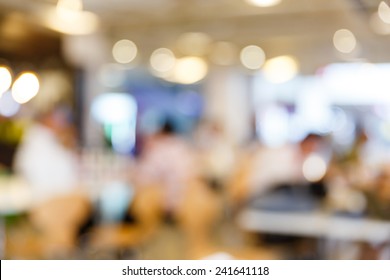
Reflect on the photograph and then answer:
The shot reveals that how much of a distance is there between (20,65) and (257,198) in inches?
99.3

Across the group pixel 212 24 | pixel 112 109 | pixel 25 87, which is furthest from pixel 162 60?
pixel 25 87

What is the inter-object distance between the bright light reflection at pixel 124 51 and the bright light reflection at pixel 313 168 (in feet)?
9.71

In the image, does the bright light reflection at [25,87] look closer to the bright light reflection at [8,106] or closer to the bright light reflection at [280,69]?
the bright light reflection at [8,106]

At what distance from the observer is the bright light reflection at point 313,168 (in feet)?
8.71

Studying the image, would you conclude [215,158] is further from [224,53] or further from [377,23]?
[377,23]

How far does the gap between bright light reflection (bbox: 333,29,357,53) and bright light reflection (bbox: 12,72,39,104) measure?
2326 mm

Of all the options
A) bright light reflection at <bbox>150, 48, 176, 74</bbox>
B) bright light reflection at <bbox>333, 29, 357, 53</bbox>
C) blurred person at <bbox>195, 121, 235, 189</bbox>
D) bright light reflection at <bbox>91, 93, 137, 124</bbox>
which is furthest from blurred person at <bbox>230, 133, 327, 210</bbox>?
bright light reflection at <bbox>150, 48, 176, 74</bbox>

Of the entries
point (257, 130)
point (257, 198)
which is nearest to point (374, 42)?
point (257, 198)

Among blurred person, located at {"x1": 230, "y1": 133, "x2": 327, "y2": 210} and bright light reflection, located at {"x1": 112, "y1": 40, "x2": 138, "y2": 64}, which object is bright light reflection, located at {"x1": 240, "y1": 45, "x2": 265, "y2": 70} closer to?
bright light reflection, located at {"x1": 112, "y1": 40, "x2": 138, "y2": 64}

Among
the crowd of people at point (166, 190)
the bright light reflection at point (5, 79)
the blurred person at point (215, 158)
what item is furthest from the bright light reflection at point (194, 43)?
the crowd of people at point (166, 190)

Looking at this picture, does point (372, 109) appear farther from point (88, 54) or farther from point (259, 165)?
point (88, 54)

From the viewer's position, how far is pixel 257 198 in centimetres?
261
